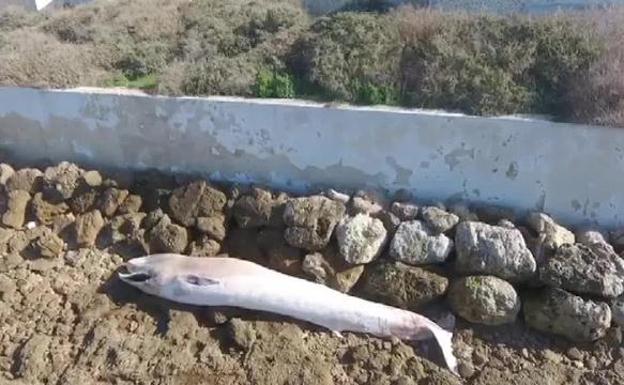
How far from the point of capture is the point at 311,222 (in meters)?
6.12

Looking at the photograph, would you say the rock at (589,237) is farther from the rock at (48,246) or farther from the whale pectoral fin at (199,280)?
the rock at (48,246)

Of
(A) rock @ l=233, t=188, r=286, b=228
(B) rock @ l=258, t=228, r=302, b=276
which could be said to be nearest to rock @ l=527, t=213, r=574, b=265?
(B) rock @ l=258, t=228, r=302, b=276

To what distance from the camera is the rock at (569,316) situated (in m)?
5.38

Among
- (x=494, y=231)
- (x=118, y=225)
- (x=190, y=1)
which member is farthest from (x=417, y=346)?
(x=190, y=1)

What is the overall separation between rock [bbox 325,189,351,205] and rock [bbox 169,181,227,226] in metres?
1.20

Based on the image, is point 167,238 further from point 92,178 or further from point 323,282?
point 323,282

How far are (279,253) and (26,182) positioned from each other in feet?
11.3

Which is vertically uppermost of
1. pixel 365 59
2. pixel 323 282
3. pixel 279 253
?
pixel 365 59

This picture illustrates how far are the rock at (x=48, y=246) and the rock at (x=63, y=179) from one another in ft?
1.78

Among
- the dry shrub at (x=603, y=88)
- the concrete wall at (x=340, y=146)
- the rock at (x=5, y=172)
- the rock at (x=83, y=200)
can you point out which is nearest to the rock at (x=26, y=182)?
the rock at (x=5, y=172)

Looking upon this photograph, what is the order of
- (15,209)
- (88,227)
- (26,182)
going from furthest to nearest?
(26,182), (15,209), (88,227)

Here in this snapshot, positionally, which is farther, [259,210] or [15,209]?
[15,209]

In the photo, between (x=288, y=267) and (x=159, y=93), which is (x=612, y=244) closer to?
(x=288, y=267)

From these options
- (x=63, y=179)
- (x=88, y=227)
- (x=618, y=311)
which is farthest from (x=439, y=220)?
(x=63, y=179)
